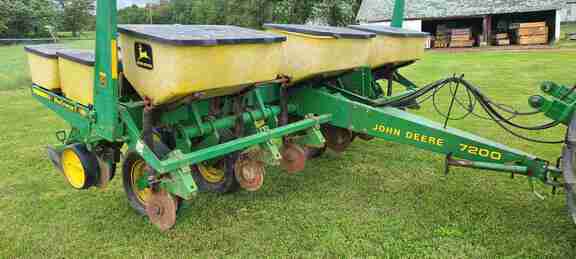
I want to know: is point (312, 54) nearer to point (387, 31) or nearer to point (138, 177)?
point (387, 31)

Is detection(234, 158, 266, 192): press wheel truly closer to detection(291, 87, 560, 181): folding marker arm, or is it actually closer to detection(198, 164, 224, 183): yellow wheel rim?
detection(198, 164, 224, 183): yellow wheel rim

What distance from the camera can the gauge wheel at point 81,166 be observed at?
3.63 meters

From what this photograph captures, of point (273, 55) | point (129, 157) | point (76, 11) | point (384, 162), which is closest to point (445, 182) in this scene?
point (384, 162)

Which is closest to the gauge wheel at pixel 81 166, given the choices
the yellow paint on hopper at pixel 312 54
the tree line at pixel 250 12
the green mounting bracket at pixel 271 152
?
the green mounting bracket at pixel 271 152

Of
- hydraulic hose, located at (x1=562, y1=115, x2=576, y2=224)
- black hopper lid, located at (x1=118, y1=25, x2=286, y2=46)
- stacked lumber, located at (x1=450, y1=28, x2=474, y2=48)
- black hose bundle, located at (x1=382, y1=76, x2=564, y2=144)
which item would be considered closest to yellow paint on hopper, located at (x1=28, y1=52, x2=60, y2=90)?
black hopper lid, located at (x1=118, y1=25, x2=286, y2=46)

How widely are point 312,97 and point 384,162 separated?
1.29m

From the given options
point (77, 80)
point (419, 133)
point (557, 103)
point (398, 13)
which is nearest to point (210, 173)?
point (77, 80)

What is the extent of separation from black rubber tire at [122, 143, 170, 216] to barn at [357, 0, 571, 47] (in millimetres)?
24132

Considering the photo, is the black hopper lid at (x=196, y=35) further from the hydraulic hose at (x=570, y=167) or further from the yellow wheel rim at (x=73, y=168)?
the hydraulic hose at (x=570, y=167)

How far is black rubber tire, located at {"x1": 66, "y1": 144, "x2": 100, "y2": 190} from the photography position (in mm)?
3623

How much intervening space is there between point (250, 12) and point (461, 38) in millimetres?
21224

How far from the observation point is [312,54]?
3754mm

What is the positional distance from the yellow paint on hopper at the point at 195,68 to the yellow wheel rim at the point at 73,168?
3.18ft

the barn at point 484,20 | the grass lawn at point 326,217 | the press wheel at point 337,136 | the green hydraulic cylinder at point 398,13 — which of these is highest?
the barn at point 484,20
